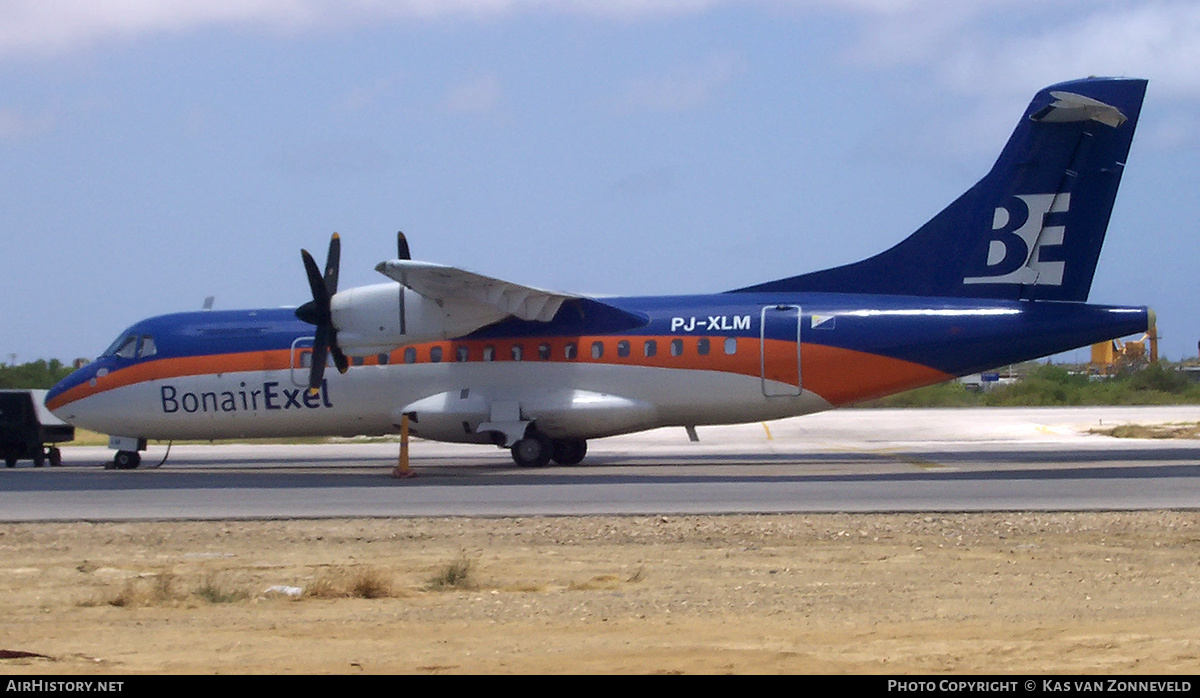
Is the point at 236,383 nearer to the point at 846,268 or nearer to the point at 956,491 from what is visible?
the point at 846,268

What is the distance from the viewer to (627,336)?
24188mm

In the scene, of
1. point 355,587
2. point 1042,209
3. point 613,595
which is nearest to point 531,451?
point 1042,209

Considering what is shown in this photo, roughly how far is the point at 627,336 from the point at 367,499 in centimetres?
757

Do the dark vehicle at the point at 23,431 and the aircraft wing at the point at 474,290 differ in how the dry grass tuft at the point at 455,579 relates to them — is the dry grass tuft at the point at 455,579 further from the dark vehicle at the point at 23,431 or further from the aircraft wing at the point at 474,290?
the dark vehicle at the point at 23,431

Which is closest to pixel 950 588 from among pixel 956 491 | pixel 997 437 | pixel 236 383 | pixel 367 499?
pixel 956 491

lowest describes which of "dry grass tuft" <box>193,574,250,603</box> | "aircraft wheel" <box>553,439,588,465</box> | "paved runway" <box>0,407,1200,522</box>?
"dry grass tuft" <box>193,574,250,603</box>

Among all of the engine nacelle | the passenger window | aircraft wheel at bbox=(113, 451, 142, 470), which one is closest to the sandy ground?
the engine nacelle

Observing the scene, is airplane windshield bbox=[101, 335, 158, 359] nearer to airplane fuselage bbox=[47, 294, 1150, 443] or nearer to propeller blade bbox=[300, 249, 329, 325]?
airplane fuselage bbox=[47, 294, 1150, 443]

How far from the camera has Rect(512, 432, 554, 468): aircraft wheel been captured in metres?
24.2

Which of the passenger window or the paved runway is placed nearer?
the paved runway

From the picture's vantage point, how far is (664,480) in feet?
67.3

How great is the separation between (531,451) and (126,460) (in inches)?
378

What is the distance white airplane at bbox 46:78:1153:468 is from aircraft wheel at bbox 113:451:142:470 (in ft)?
3.28

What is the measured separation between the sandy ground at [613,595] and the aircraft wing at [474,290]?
719 cm
